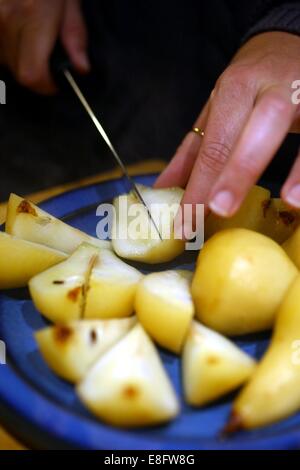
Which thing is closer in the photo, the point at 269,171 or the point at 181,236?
the point at 181,236

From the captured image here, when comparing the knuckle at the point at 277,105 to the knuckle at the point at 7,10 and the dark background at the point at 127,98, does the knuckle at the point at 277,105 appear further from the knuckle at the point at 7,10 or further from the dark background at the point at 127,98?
the knuckle at the point at 7,10

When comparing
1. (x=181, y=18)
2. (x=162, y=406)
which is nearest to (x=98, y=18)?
(x=181, y=18)

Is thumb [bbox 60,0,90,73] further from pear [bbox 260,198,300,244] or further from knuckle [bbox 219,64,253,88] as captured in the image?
pear [bbox 260,198,300,244]

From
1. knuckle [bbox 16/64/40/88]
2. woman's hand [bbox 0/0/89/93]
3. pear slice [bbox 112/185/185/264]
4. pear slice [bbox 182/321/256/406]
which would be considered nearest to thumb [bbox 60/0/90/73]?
woman's hand [bbox 0/0/89/93]

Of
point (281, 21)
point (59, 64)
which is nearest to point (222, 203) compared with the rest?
point (281, 21)

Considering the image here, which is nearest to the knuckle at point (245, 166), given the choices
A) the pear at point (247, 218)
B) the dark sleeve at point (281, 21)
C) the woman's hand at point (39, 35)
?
the pear at point (247, 218)

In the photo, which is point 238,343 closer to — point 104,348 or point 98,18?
point 104,348

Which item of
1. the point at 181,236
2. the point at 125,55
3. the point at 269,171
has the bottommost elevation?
the point at 269,171
